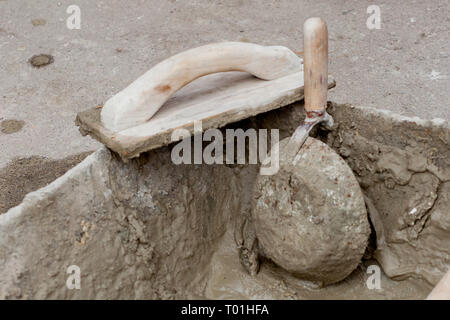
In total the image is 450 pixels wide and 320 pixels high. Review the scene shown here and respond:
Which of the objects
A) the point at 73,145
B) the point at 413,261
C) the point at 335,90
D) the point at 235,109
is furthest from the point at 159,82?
the point at 335,90

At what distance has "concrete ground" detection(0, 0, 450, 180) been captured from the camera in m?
2.90

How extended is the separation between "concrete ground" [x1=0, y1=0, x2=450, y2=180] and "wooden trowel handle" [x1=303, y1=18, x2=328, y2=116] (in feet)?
3.91

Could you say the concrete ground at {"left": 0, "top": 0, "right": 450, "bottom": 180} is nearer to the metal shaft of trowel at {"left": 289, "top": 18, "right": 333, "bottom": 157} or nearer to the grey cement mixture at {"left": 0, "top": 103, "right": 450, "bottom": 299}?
the grey cement mixture at {"left": 0, "top": 103, "right": 450, "bottom": 299}

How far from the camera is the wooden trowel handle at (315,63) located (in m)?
1.67

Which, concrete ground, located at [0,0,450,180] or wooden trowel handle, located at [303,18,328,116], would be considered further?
concrete ground, located at [0,0,450,180]

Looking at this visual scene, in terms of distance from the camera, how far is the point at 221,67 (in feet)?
5.74

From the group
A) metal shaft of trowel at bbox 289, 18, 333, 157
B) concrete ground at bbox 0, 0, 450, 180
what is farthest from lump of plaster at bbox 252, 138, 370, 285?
concrete ground at bbox 0, 0, 450, 180

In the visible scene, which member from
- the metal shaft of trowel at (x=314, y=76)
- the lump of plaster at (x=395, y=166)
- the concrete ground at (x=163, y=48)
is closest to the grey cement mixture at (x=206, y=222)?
the lump of plaster at (x=395, y=166)

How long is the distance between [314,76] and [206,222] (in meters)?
0.67

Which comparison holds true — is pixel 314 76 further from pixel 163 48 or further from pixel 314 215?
pixel 163 48

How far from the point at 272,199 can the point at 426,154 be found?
54 cm

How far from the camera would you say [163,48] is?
3400 millimetres

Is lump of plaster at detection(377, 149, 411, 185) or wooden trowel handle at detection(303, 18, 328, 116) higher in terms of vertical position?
wooden trowel handle at detection(303, 18, 328, 116)

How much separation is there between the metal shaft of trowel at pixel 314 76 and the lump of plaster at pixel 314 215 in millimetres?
43
